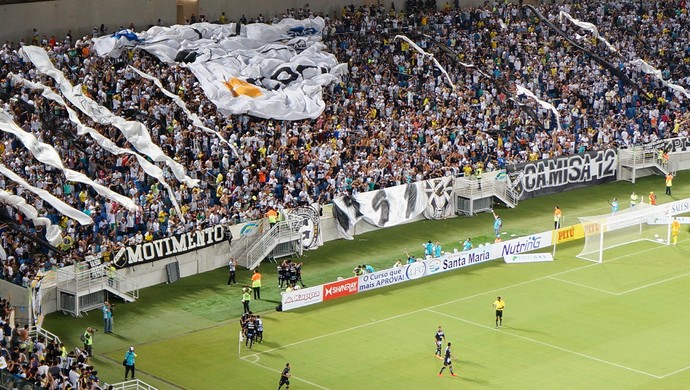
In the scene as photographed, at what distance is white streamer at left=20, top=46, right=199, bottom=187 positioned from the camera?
5628cm

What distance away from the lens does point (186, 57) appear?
64.1m

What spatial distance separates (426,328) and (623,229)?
1500 cm

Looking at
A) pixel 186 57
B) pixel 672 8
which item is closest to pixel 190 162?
pixel 186 57

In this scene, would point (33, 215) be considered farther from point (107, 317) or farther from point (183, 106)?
point (183, 106)

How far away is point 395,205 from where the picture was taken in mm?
62062

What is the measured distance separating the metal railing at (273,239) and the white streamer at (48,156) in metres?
5.88

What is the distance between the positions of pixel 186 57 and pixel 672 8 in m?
37.2

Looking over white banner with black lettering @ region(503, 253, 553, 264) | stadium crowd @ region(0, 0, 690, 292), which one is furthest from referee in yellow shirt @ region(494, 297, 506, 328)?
stadium crowd @ region(0, 0, 690, 292)

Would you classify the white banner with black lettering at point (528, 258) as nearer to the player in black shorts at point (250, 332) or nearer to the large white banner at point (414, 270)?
the large white banner at point (414, 270)

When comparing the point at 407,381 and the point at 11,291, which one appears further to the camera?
the point at 11,291

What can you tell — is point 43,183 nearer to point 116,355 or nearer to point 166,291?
point 166,291

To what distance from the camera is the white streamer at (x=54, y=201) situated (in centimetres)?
5031

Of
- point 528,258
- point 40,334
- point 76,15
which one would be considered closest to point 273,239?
point 528,258

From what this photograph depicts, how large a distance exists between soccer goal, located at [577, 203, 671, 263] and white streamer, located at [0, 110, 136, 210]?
20.9 m
